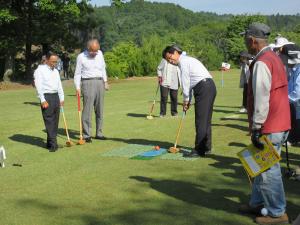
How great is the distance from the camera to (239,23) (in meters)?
89.0

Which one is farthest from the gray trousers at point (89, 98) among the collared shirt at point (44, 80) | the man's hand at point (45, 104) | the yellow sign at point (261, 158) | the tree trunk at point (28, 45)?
the tree trunk at point (28, 45)

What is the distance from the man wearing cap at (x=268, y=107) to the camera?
5.35 metres

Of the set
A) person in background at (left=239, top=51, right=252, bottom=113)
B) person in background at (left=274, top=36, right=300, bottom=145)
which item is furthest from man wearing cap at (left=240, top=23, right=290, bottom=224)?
person in background at (left=239, top=51, right=252, bottom=113)

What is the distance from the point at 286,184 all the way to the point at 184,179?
152 centimetres

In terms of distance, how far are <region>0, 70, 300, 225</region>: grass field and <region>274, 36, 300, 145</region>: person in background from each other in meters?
0.58

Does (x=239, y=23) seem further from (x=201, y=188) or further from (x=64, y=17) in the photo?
(x=201, y=188)

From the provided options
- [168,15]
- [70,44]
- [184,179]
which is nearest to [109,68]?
[70,44]

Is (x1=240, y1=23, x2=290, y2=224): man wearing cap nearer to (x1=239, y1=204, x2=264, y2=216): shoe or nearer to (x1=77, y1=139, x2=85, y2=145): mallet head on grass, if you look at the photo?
(x1=239, y1=204, x2=264, y2=216): shoe

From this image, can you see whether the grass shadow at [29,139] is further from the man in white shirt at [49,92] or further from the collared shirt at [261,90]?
the collared shirt at [261,90]

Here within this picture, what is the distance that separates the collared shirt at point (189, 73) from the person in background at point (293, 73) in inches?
54.9

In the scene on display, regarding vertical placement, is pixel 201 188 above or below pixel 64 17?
below

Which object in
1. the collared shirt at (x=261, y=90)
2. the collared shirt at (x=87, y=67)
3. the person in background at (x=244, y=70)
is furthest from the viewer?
the person in background at (x=244, y=70)

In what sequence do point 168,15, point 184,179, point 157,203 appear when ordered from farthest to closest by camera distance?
point 168,15 → point 184,179 → point 157,203

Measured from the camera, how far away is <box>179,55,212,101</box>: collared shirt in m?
8.99
